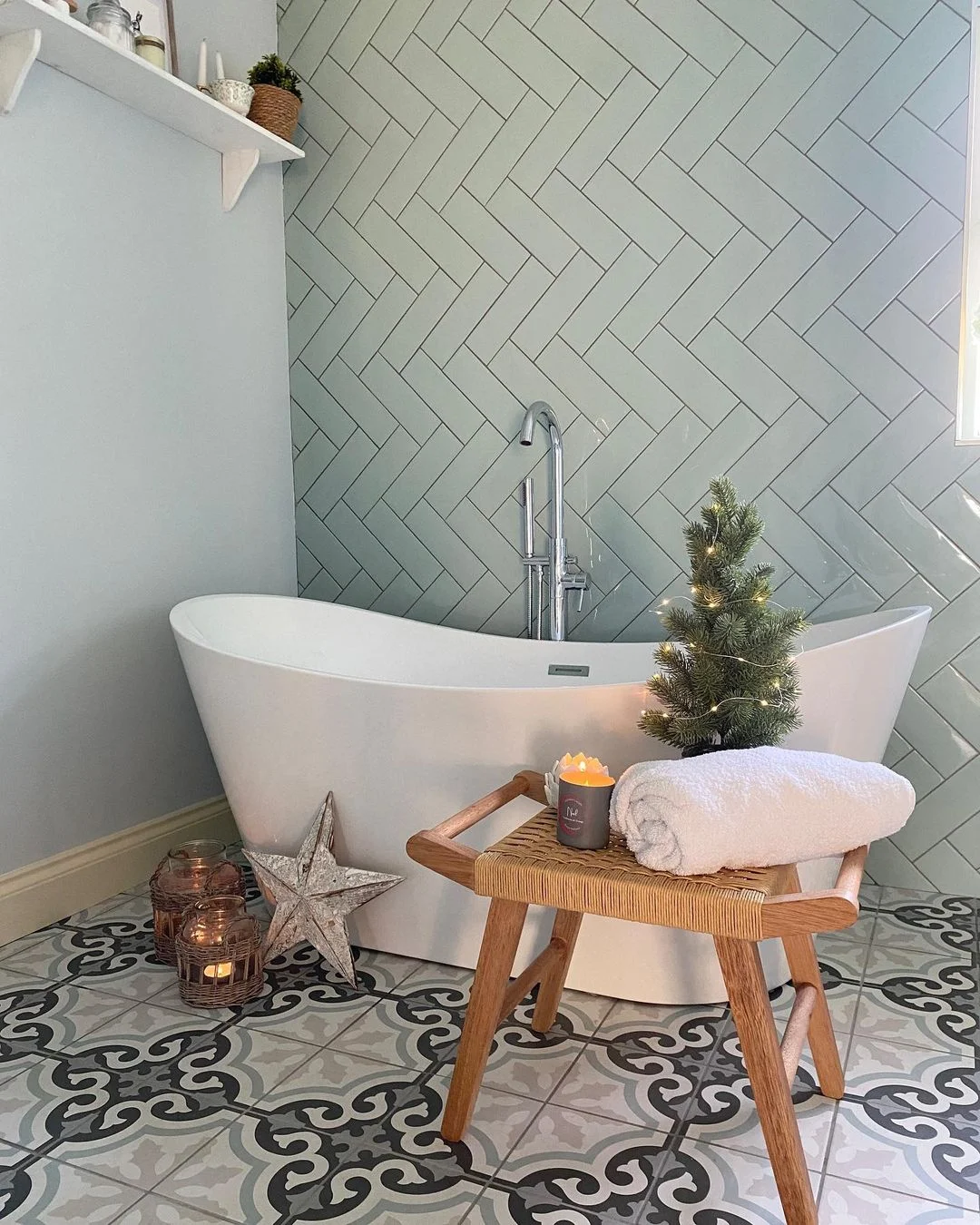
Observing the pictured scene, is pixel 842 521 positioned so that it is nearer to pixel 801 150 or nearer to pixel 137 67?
pixel 801 150

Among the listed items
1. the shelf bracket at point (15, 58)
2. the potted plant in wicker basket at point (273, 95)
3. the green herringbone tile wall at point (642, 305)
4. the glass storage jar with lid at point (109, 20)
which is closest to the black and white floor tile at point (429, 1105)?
the green herringbone tile wall at point (642, 305)

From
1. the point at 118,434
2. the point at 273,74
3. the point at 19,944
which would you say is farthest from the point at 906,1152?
the point at 273,74

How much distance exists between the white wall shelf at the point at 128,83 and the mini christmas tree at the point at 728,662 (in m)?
1.72

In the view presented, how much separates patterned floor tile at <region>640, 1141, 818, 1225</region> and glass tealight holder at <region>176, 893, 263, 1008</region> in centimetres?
90

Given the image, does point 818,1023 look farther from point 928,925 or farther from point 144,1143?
point 144,1143

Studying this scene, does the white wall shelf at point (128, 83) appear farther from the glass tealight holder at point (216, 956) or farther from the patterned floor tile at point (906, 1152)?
the patterned floor tile at point (906, 1152)

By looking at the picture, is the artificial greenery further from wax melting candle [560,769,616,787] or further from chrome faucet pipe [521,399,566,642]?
wax melting candle [560,769,616,787]

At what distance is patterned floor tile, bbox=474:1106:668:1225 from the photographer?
4.66 feet

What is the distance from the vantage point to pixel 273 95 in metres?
2.87

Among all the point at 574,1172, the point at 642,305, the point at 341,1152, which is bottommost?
the point at 341,1152

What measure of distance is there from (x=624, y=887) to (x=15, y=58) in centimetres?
208

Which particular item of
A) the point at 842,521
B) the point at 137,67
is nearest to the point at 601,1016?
the point at 842,521

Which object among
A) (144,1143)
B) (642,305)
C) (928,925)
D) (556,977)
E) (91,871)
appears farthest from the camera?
(642,305)

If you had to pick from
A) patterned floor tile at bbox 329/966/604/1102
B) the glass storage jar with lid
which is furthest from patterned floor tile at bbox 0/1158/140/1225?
the glass storage jar with lid
